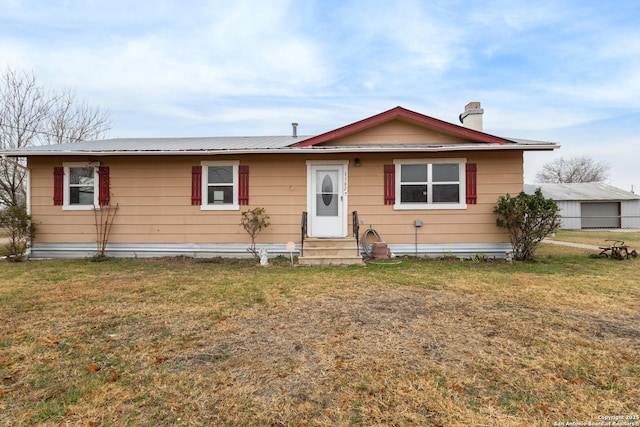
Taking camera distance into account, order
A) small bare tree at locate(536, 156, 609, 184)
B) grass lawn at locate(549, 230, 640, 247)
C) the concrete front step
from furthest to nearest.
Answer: small bare tree at locate(536, 156, 609, 184) → grass lawn at locate(549, 230, 640, 247) → the concrete front step

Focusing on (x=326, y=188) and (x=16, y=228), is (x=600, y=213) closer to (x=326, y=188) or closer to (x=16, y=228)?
(x=326, y=188)

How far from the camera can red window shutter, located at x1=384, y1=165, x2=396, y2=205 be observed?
8.07m

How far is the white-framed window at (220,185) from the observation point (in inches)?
325

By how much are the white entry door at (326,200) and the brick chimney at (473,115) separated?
4.20m

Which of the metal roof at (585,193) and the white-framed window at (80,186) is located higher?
the metal roof at (585,193)

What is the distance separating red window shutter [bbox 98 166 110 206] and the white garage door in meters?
29.4

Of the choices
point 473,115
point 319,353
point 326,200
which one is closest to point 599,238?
point 473,115

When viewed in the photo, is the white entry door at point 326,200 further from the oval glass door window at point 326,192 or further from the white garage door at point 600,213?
the white garage door at point 600,213

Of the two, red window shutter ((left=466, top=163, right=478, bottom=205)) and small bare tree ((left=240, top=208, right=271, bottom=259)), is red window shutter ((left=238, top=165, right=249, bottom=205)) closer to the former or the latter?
small bare tree ((left=240, top=208, right=271, bottom=259))

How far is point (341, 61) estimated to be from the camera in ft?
51.3

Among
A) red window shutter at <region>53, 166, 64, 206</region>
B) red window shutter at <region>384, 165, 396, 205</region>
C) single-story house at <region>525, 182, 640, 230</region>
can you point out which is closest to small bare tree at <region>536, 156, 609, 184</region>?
single-story house at <region>525, 182, 640, 230</region>

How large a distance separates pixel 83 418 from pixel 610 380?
3628 mm

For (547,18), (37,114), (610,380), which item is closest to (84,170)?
(37,114)

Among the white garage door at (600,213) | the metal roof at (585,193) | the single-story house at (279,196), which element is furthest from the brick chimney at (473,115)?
the white garage door at (600,213)
